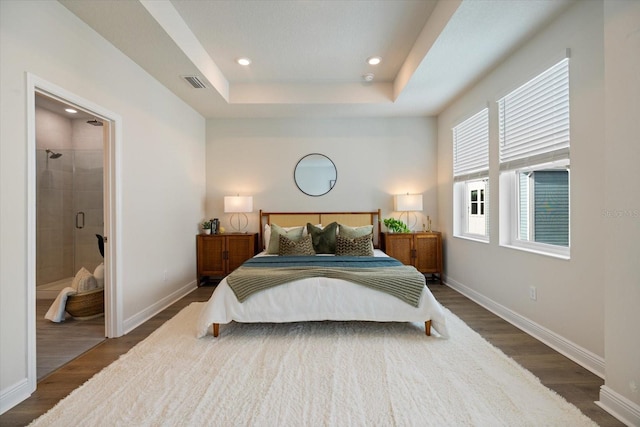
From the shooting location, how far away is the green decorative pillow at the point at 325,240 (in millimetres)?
4332

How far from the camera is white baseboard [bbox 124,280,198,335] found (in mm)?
3041

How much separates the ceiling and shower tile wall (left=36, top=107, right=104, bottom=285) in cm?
207

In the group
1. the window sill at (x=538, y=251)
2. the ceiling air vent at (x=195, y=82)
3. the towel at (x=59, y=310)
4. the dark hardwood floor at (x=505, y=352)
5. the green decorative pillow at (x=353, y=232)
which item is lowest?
the dark hardwood floor at (x=505, y=352)

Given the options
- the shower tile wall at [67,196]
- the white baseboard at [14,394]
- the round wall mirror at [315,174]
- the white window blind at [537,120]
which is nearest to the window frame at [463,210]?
the white window blind at [537,120]

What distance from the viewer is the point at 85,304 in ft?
10.7

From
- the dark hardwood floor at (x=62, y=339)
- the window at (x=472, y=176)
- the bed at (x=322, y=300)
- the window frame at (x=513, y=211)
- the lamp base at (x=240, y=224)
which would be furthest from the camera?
the lamp base at (x=240, y=224)

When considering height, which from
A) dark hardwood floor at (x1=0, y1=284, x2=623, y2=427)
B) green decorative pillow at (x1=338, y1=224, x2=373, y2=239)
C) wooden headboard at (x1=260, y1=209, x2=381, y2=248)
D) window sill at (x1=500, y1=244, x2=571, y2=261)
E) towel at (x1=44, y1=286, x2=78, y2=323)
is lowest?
dark hardwood floor at (x1=0, y1=284, x2=623, y2=427)

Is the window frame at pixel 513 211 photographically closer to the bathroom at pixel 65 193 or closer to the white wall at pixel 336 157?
the white wall at pixel 336 157

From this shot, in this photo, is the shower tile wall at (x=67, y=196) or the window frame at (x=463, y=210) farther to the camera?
the shower tile wall at (x=67, y=196)

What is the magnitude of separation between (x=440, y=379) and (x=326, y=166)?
3667mm

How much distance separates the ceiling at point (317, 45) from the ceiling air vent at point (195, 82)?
0.06 m

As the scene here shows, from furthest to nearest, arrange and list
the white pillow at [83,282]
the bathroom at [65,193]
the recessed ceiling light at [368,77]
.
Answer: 1. the bathroom at [65,193]
2. the recessed ceiling light at [368,77]
3. the white pillow at [83,282]

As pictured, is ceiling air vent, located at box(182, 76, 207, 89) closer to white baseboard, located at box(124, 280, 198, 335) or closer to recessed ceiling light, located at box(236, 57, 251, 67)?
recessed ceiling light, located at box(236, 57, 251, 67)

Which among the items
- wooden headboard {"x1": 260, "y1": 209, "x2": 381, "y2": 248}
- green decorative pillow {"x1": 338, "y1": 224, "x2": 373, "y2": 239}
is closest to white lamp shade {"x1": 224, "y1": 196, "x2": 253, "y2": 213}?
wooden headboard {"x1": 260, "y1": 209, "x2": 381, "y2": 248}
